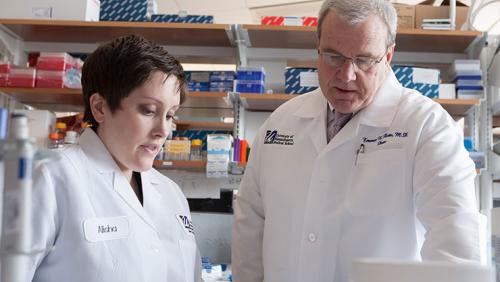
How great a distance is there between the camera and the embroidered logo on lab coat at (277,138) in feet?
5.37

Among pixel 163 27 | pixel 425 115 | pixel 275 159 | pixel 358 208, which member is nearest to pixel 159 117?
pixel 275 159

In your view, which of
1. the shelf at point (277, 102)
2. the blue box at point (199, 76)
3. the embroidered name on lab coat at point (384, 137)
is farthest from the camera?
the blue box at point (199, 76)

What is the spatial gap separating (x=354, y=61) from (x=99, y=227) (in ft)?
2.51

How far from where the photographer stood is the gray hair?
1364 millimetres

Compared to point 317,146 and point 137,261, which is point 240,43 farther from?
point 137,261

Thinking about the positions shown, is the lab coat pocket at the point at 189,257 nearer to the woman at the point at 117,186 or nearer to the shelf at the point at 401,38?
the woman at the point at 117,186

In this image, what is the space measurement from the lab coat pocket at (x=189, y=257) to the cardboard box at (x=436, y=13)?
7.18 ft

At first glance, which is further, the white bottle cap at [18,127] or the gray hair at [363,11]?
the gray hair at [363,11]

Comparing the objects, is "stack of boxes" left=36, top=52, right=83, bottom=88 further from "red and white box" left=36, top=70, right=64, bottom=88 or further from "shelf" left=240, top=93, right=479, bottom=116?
"shelf" left=240, top=93, right=479, bottom=116

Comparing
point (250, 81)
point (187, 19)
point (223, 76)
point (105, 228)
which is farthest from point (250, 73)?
point (105, 228)

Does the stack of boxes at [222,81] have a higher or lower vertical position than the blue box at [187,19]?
lower

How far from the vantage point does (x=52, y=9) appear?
3064 mm

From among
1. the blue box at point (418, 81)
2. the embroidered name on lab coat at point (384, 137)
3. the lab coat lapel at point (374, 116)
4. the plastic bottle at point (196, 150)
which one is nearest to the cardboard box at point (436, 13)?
the blue box at point (418, 81)

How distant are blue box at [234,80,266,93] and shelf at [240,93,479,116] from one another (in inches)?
1.7
